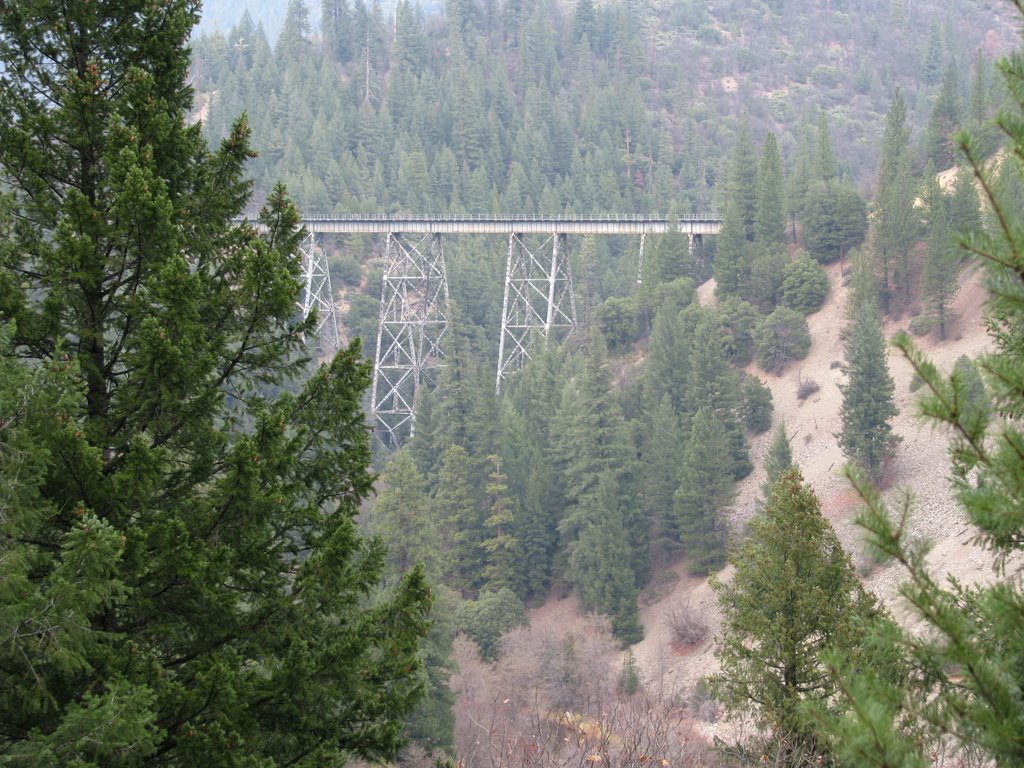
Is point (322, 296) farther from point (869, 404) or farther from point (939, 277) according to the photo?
point (869, 404)

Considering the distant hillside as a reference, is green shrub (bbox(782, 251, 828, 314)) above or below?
below

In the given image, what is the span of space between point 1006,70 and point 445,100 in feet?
253

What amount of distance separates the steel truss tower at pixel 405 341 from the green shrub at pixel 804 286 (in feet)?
46.9

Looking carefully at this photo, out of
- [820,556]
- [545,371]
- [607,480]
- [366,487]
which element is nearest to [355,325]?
[545,371]

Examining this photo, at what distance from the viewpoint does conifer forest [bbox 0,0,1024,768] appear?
5211 millimetres

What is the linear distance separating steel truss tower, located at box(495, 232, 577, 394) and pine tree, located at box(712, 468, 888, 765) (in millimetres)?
30155

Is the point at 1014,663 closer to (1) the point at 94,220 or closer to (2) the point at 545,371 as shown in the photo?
(1) the point at 94,220

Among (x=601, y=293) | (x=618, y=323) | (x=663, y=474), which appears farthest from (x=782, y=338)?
(x=601, y=293)

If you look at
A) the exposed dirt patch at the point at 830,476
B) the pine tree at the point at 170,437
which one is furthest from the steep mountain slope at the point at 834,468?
the pine tree at the point at 170,437

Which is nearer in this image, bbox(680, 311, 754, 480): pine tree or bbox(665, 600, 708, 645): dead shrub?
bbox(665, 600, 708, 645): dead shrub

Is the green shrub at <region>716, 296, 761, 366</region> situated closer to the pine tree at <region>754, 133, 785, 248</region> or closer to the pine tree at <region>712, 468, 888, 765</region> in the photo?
the pine tree at <region>754, 133, 785, 248</region>

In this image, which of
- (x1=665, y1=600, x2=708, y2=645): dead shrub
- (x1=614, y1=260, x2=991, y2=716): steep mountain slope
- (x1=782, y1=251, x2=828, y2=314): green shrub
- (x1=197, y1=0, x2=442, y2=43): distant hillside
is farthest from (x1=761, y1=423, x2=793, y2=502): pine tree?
(x1=197, y1=0, x2=442, y2=43): distant hillside

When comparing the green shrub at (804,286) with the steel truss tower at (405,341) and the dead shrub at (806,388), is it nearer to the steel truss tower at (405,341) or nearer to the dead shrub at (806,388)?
the dead shrub at (806,388)

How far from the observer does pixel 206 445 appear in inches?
271
